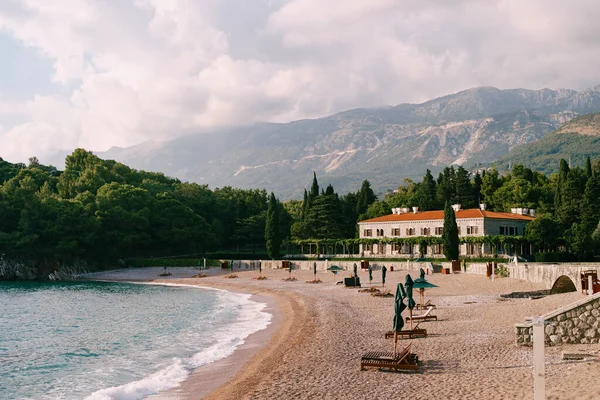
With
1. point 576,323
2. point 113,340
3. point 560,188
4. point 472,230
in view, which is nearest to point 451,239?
point 472,230

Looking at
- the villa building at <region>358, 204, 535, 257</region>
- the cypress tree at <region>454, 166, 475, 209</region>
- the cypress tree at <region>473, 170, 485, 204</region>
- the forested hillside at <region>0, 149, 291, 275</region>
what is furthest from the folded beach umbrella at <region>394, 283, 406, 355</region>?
the cypress tree at <region>473, 170, 485, 204</region>

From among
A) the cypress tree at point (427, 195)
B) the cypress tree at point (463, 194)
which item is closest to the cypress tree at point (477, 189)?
the cypress tree at point (463, 194)

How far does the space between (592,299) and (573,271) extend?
50.3ft

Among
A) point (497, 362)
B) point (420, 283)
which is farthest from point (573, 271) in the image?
point (497, 362)

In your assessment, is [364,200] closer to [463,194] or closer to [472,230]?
[463,194]

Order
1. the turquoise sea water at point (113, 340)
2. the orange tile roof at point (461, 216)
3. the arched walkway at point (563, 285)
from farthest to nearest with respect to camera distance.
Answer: the orange tile roof at point (461, 216) < the arched walkway at point (563, 285) < the turquoise sea water at point (113, 340)

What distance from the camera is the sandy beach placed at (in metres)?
13.5

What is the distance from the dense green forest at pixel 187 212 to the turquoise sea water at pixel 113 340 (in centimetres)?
3087

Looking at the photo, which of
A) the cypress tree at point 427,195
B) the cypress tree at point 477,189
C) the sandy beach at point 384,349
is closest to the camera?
the sandy beach at point 384,349

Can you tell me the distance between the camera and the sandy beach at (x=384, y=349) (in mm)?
13500

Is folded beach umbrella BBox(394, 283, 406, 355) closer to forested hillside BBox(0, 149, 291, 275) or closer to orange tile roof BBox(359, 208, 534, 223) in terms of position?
orange tile roof BBox(359, 208, 534, 223)

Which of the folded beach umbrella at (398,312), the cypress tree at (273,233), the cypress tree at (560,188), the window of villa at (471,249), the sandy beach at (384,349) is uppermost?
the cypress tree at (560,188)

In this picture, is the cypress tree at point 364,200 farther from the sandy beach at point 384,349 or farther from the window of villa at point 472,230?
the sandy beach at point 384,349

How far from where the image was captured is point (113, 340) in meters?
26.4
